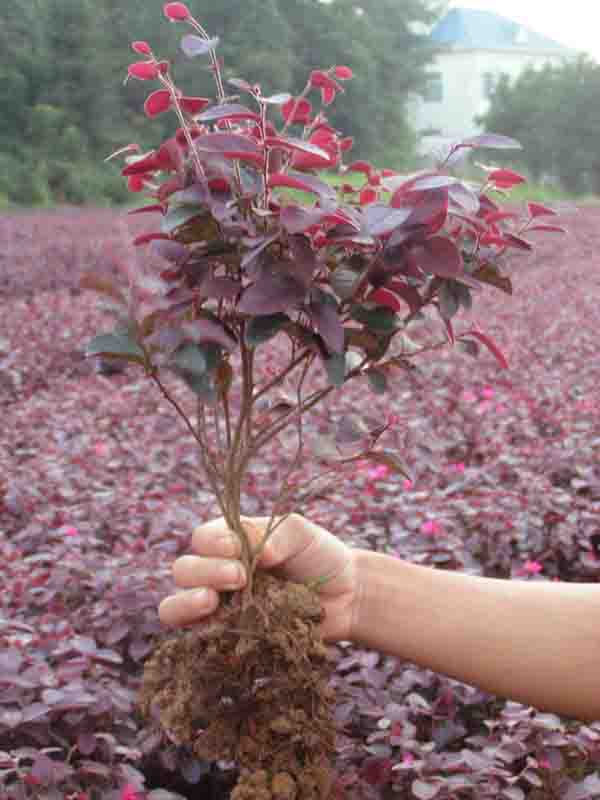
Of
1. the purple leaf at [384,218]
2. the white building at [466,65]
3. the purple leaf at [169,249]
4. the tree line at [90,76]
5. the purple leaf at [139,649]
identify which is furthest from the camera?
the white building at [466,65]

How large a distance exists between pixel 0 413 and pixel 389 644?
2.89 m

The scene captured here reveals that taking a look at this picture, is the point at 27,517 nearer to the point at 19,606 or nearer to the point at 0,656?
the point at 19,606

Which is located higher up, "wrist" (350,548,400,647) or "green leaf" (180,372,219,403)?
"green leaf" (180,372,219,403)

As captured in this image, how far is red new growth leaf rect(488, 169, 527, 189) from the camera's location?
1.16 meters

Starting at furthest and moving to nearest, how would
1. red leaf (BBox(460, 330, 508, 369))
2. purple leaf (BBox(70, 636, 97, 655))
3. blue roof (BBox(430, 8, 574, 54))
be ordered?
blue roof (BBox(430, 8, 574, 54)), purple leaf (BBox(70, 636, 97, 655)), red leaf (BBox(460, 330, 508, 369))

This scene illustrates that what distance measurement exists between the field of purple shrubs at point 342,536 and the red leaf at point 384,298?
212mm

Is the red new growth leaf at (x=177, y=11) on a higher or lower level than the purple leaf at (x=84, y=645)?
higher

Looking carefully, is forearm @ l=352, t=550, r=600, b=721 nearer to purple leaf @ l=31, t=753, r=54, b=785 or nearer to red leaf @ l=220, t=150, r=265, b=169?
purple leaf @ l=31, t=753, r=54, b=785

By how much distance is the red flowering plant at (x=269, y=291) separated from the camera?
42.4 inches

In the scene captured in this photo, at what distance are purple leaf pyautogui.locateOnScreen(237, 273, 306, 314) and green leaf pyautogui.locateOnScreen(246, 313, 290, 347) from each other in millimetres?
54

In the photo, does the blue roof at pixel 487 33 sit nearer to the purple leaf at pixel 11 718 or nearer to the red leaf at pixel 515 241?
the red leaf at pixel 515 241

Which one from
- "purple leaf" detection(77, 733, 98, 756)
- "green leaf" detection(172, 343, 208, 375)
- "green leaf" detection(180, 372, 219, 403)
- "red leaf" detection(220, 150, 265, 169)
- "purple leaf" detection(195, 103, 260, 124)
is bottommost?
"purple leaf" detection(77, 733, 98, 756)

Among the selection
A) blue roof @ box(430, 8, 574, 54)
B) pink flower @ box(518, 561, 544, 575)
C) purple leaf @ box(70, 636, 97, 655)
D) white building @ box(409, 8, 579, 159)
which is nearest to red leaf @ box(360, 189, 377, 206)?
purple leaf @ box(70, 636, 97, 655)

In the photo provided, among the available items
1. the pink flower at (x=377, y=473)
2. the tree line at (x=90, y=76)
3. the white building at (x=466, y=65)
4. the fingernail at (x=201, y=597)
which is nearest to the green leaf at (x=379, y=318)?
the fingernail at (x=201, y=597)
